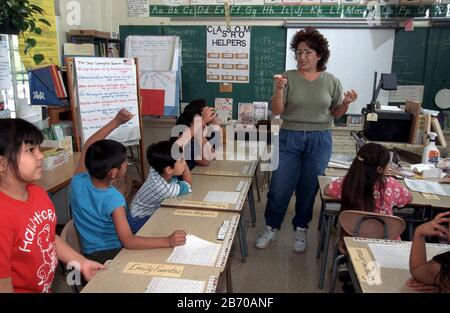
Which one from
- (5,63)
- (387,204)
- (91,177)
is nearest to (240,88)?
(5,63)

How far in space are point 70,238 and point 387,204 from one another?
1.70m

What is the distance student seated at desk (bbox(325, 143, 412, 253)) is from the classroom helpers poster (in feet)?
9.52

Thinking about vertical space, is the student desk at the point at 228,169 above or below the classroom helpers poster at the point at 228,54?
below

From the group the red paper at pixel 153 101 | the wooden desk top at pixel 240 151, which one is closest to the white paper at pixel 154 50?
the red paper at pixel 153 101

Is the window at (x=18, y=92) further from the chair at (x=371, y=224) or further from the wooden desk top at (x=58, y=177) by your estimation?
the chair at (x=371, y=224)

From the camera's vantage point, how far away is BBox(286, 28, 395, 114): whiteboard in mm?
4469

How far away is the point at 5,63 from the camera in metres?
3.03

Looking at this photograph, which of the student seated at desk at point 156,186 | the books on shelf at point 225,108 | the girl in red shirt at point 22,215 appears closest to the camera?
the girl in red shirt at point 22,215

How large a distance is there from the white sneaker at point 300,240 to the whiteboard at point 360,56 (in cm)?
222

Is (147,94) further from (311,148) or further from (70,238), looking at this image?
(70,238)

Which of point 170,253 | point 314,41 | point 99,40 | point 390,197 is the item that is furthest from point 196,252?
point 99,40

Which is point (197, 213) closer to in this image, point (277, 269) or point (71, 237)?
point (71, 237)

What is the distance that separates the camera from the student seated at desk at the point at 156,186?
2.13 metres

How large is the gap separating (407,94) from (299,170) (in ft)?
8.16
